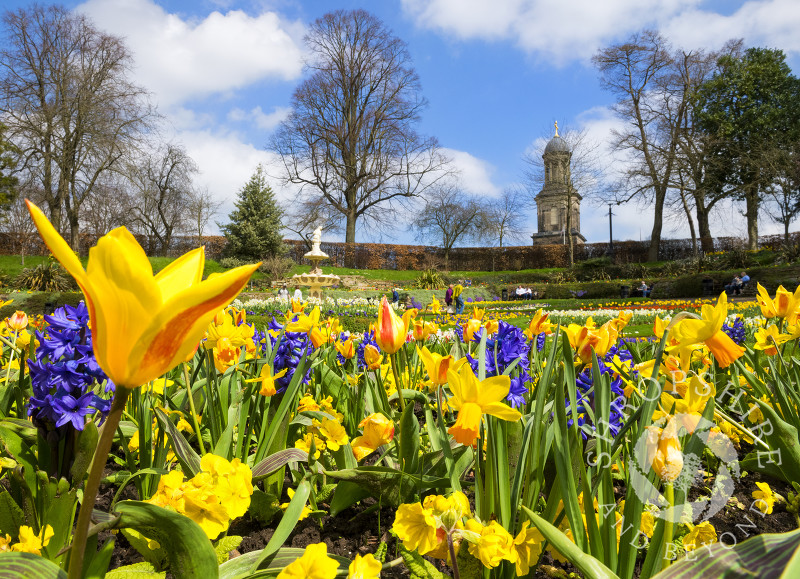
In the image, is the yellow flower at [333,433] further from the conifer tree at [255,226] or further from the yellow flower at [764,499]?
the conifer tree at [255,226]

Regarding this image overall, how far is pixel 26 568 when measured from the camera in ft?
2.14

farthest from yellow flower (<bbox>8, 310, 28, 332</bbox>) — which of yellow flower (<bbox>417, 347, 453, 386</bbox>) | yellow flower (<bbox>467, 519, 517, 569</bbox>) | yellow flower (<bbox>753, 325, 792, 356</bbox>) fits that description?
yellow flower (<bbox>753, 325, 792, 356</bbox>)

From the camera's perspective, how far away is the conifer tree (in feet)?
90.9

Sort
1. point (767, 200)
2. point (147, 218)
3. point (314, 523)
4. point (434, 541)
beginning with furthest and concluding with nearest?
point (147, 218) < point (767, 200) < point (314, 523) < point (434, 541)

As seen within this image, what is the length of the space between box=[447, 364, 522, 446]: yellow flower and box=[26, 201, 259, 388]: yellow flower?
1.51ft

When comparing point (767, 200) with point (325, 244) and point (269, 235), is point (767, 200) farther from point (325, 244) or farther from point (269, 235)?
point (269, 235)

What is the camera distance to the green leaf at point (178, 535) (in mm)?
665

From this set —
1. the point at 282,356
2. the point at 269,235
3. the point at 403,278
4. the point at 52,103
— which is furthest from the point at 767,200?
the point at 52,103

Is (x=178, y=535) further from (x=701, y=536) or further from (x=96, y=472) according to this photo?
(x=701, y=536)

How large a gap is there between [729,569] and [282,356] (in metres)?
1.77

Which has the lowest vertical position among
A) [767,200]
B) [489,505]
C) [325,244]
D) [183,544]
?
[489,505]

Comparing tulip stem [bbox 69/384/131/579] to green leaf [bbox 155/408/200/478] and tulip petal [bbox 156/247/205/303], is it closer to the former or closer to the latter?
tulip petal [bbox 156/247/205/303]

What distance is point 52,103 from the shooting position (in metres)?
21.4

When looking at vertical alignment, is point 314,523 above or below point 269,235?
below
